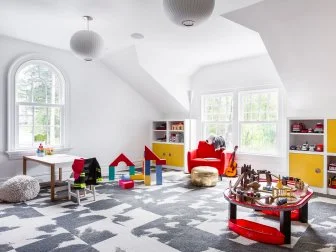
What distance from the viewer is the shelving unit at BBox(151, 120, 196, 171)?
640cm

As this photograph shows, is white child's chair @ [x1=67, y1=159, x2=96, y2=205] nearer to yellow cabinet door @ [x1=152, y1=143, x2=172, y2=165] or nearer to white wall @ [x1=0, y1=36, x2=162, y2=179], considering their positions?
white wall @ [x1=0, y1=36, x2=162, y2=179]

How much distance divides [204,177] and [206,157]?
110cm

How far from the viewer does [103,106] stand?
6.05 metres

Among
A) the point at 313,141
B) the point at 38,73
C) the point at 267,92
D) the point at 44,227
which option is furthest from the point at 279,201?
the point at 38,73

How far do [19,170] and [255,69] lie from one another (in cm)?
517

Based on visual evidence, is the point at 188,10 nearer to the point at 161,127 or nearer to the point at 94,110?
the point at 94,110

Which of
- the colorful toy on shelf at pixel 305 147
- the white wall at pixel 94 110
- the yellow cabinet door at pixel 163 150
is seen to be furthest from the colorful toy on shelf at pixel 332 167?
the white wall at pixel 94 110

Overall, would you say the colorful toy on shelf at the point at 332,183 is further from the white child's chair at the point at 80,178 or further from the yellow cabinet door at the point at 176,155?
the white child's chair at the point at 80,178

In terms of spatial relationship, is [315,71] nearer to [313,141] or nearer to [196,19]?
[313,141]

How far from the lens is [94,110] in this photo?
5883 millimetres

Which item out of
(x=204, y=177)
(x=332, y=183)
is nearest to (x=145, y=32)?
(x=204, y=177)

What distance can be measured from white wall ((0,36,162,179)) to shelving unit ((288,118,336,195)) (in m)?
3.73

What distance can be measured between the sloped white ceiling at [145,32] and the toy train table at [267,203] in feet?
7.47

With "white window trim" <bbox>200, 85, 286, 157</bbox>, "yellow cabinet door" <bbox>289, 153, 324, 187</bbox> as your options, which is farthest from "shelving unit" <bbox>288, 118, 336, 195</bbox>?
"white window trim" <bbox>200, 85, 286, 157</bbox>
